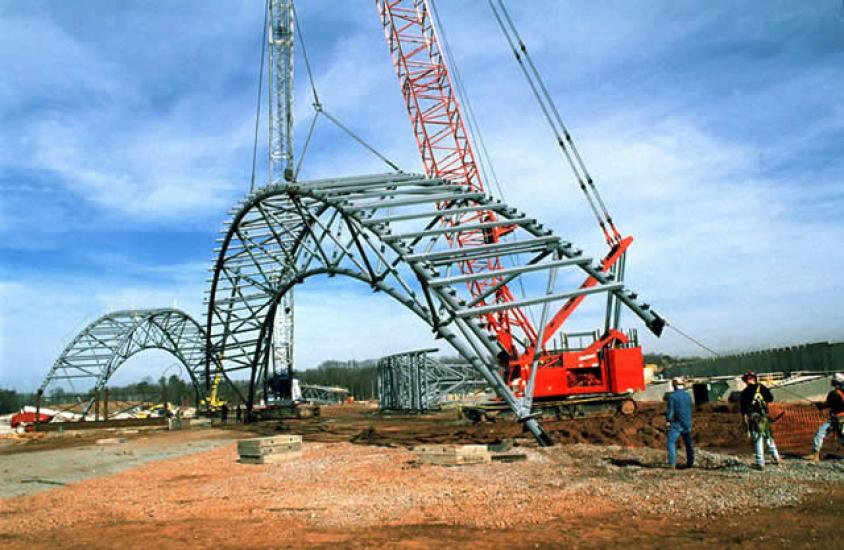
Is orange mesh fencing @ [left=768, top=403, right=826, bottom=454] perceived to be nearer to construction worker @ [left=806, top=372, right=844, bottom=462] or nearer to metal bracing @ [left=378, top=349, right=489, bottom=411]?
construction worker @ [left=806, top=372, right=844, bottom=462]

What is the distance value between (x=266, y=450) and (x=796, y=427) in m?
13.5

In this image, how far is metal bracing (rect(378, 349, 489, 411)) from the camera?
4016 centimetres

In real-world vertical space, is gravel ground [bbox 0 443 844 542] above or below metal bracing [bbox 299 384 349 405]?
above

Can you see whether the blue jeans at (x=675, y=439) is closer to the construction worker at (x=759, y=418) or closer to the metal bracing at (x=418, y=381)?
the construction worker at (x=759, y=418)

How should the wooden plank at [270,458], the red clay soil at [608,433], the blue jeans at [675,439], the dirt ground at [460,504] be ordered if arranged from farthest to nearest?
1. the wooden plank at [270,458]
2. the red clay soil at [608,433]
3. the blue jeans at [675,439]
4. the dirt ground at [460,504]

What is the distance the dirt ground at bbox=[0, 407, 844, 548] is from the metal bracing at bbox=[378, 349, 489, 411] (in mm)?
24795

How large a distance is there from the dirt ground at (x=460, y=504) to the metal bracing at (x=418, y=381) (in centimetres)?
2479

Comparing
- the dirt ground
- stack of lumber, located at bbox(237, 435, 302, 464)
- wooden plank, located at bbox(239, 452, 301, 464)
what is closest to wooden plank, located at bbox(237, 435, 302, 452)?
stack of lumber, located at bbox(237, 435, 302, 464)

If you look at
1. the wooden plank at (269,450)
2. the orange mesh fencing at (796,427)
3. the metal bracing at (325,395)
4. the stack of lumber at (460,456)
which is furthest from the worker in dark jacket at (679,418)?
the metal bracing at (325,395)

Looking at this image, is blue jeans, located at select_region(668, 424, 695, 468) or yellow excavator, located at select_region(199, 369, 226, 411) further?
yellow excavator, located at select_region(199, 369, 226, 411)

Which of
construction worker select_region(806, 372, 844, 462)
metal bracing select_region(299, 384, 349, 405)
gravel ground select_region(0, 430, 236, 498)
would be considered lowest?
metal bracing select_region(299, 384, 349, 405)

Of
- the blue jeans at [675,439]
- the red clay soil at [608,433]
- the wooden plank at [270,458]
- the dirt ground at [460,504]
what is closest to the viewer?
the dirt ground at [460,504]

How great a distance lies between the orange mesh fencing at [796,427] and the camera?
1349cm

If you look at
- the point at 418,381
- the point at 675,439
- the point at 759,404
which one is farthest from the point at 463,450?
the point at 418,381
